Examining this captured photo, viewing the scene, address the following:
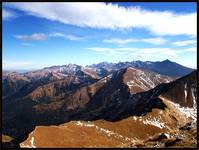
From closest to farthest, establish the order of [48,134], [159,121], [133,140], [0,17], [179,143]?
[0,17]
[179,143]
[48,134]
[133,140]
[159,121]

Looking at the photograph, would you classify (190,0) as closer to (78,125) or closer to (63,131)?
(63,131)

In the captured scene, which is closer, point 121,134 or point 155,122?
point 121,134

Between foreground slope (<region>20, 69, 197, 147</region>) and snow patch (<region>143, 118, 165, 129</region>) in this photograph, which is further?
snow patch (<region>143, 118, 165, 129</region>)

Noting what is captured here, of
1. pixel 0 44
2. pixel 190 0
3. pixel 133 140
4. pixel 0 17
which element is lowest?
pixel 133 140

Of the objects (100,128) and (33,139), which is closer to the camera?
(33,139)

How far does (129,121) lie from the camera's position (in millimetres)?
170125

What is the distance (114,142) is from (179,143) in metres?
33.9

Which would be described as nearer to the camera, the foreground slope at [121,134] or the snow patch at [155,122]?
the foreground slope at [121,134]

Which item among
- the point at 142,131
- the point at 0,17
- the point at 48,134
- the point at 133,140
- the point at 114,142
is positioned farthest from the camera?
the point at 142,131

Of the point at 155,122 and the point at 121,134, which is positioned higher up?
the point at 155,122

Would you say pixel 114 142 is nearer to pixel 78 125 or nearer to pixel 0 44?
pixel 78 125

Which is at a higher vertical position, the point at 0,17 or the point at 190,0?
the point at 190,0

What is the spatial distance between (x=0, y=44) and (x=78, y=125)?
115829 millimetres

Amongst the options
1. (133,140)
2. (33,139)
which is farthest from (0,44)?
(133,140)
